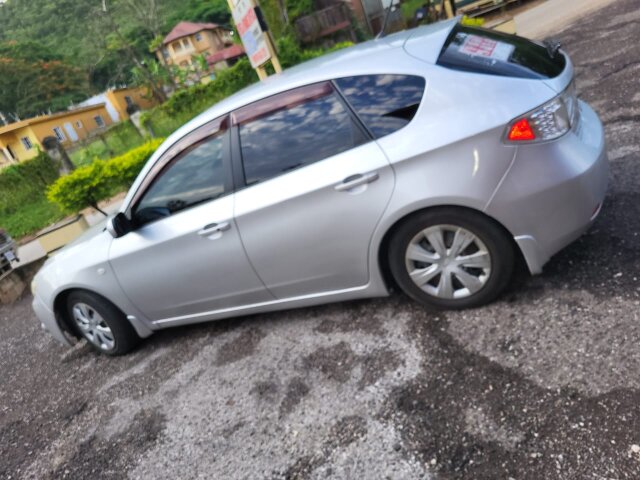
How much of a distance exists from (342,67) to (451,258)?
1333mm

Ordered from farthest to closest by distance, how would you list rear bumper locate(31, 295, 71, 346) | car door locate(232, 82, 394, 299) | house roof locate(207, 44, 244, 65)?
house roof locate(207, 44, 244, 65) < rear bumper locate(31, 295, 71, 346) < car door locate(232, 82, 394, 299)

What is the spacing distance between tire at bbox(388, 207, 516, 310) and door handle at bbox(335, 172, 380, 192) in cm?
32

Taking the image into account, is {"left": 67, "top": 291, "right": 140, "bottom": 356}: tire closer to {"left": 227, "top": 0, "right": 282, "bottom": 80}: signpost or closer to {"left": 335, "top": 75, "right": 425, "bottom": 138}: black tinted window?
{"left": 335, "top": 75, "right": 425, "bottom": 138}: black tinted window

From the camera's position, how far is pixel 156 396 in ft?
11.0

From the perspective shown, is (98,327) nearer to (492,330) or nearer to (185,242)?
(185,242)

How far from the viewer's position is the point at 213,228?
123 inches

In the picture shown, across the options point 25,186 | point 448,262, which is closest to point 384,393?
point 448,262

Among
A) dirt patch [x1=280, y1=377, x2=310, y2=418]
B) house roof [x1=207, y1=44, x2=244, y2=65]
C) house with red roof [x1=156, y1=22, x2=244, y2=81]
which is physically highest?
house with red roof [x1=156, y1=22, x2=244, y2=81]

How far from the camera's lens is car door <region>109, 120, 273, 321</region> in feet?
10.3

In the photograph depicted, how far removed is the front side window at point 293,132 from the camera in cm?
283

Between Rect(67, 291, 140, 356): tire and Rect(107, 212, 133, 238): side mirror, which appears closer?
Rect(107, 212, 133, 238): side mirror

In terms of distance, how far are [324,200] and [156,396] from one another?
187 cm

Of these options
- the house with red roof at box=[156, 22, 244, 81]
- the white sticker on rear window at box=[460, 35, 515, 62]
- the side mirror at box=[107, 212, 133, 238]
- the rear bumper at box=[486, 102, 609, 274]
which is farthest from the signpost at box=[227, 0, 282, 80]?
the house with red roof at box=[156, 22, 244, 81]

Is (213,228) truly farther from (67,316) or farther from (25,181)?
(25,181)
